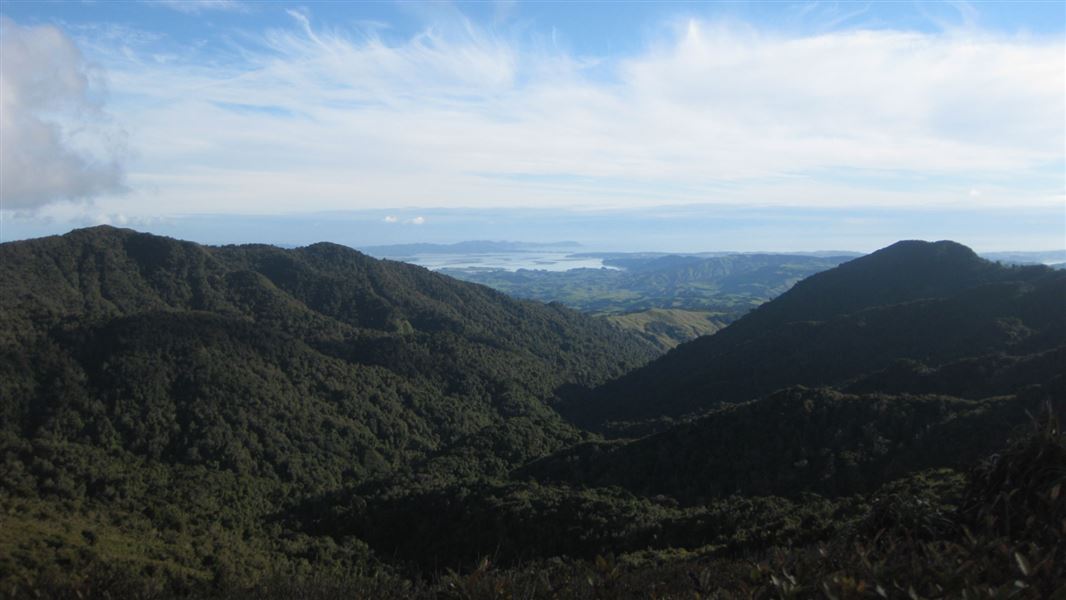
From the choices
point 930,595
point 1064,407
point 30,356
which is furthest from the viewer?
point 30,356

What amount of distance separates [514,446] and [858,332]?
108 feet

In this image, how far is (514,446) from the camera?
5128cm

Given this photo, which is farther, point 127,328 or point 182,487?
point 127,328

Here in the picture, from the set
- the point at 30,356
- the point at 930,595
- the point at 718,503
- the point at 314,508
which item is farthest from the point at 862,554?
the point at 30,356

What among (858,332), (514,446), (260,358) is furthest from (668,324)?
(260,358)

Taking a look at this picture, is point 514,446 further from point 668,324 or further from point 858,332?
point 668,324

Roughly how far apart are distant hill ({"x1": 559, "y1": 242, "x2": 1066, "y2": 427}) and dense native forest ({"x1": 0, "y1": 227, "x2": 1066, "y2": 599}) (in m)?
0.34

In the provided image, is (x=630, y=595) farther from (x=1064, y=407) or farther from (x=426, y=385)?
(x=426, y=385)

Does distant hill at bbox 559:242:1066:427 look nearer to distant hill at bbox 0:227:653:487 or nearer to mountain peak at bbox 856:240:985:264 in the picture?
mountain peak at bbox 856:240:985:264

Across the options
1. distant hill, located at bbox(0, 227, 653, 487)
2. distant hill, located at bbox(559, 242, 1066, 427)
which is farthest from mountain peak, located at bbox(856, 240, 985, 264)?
distant hill, located at bbox(0, 227, 653, 487)

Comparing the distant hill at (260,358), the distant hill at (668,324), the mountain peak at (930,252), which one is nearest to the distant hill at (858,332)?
the mountain peak at (930,252)

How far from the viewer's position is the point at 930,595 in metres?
5.85

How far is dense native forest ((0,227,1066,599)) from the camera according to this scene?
8719 millimetres

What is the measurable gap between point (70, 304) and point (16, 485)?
45099mm
